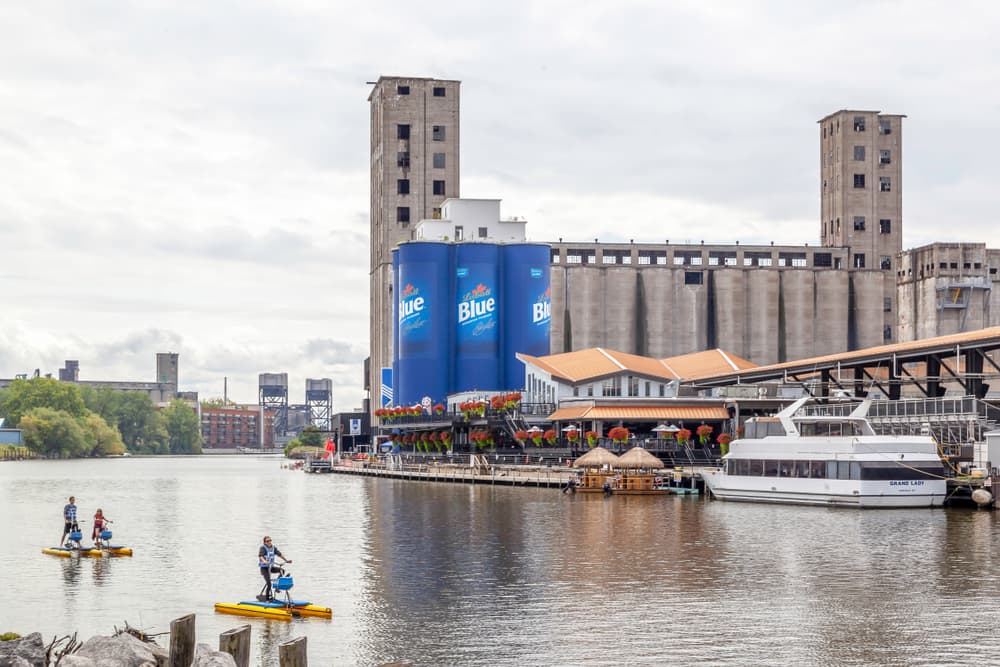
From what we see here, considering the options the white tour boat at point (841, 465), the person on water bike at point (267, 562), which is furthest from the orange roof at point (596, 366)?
the person on water bike at point (267, 562)

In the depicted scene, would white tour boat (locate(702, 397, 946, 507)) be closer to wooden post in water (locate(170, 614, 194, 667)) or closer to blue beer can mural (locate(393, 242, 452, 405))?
wooden post in water (locate(170, 614, 194, 667))

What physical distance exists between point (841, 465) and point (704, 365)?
66.6 metres

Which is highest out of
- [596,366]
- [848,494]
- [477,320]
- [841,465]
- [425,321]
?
[477,320]

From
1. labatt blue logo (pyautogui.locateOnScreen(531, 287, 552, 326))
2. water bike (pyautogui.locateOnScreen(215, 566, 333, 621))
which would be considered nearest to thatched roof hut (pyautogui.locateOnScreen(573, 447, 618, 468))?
water bike (pyautogui.locateOnScreen(215, 566, 333, 621))

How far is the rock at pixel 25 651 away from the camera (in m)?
30.0

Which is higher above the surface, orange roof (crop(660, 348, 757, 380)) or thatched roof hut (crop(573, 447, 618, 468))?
orange roof (crop(660, 348, 757, 380))

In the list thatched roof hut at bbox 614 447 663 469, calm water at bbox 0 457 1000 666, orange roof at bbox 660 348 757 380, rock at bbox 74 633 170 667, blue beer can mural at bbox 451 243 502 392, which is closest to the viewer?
rock at bbox 74 633 170 667

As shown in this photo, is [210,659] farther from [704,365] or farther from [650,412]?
[704,365]

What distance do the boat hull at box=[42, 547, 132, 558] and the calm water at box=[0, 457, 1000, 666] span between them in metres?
1.10

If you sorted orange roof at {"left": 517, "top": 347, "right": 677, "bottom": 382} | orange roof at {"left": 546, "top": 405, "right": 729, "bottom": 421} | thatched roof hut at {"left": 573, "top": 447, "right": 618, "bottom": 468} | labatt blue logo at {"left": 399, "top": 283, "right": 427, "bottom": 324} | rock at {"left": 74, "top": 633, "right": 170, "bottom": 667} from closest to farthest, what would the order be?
rock at {"left": 74, "top": 633, "right": 170, "bottom": 667}
thatched roof hut at {"left": 573, "top": 447, "right": 618, "bottom": 468}
orange roof at {"left": 546, "top": 405, "right": 729, "bottom": 421}
orange roof at {"left": 517, "top": 347, "right": 677, "bottom": 382}
labatt blue logo at {"left": 399, "top": 283, "right": 427, "bottom": 324}

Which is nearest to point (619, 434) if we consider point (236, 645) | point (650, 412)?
point (650, 412)

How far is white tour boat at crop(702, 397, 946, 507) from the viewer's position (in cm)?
8100

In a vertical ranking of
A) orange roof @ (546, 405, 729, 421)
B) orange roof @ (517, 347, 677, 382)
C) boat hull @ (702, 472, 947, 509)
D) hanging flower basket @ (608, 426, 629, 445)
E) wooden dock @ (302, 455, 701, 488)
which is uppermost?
orange roof @ (517, 347, 677, 382)

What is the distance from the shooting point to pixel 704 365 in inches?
5861
